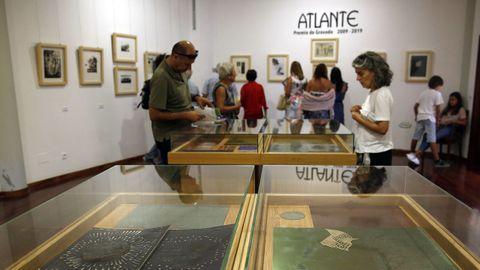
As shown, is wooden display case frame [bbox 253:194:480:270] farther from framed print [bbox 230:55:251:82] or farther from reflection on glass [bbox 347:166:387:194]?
framed print [bbox 230:55:251:82]

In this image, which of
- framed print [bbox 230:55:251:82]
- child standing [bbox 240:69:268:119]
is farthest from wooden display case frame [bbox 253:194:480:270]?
framed print [bbox 230:55:251:82]

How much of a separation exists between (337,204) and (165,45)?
7.40 m

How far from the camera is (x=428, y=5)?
8398mm

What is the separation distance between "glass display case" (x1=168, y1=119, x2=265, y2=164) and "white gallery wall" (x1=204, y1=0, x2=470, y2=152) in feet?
19.7

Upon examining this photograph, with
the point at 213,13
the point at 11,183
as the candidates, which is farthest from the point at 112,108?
the point at 213,13

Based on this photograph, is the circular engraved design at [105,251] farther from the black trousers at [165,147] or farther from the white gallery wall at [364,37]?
the white gallery wall at [364,37]

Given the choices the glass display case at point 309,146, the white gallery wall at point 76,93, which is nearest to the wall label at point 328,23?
the white gallery wall at point 76,93

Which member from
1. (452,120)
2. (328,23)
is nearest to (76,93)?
(328,23)

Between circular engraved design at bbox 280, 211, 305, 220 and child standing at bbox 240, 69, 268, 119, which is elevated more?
child standing at bbox 240, 69, 268, 119

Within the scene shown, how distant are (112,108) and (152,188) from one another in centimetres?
573

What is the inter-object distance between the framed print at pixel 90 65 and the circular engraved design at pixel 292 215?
582 cm

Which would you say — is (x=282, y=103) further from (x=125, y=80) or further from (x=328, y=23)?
(x=125, y=80)

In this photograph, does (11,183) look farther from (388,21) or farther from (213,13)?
(388,21)

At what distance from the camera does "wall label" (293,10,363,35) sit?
8.88m
